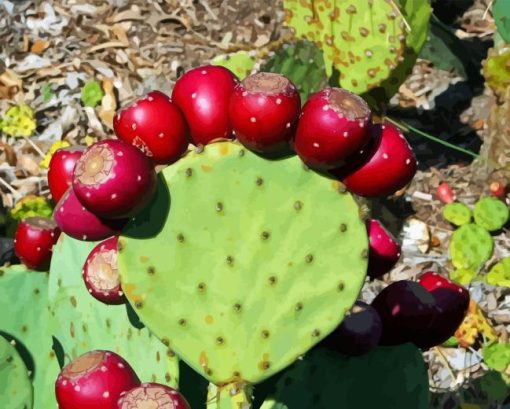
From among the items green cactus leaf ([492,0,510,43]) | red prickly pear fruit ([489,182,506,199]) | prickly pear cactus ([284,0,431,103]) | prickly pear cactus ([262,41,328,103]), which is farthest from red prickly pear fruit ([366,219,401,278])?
red prickly pear fruit ([489,182,506,199])

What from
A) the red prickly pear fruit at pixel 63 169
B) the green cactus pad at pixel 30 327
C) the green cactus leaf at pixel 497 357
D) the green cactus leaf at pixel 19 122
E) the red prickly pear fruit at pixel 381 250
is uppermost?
the red prickly pear fruit at pixel 63 169

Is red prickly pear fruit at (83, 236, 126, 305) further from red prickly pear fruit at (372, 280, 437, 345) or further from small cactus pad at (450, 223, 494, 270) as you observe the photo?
small cactus pad at (450, 223, 494, 270)

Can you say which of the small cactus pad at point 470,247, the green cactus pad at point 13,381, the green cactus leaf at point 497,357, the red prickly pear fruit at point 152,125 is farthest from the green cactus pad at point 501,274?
the red prickly pear fruit at point 152,125

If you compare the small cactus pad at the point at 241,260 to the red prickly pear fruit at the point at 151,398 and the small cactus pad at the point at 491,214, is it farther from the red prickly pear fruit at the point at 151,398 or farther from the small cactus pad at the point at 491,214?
the small cactus pad at the point at 491,214

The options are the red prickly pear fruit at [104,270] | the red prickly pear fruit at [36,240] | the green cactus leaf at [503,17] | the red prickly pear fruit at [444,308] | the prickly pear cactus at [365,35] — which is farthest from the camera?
the green cactus leaf at [503,17]

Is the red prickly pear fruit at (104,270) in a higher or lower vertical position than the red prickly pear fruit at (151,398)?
lower

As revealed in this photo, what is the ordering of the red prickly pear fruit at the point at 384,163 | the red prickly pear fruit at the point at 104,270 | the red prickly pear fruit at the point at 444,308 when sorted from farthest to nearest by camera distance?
the red prickly pear fruit at the point at 444,308 < the red prickly pear fruit at the point at 104,270 < the red prickly pear fruit at the point at 384,163

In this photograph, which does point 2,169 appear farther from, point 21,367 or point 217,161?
point 217,161
